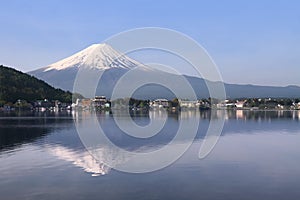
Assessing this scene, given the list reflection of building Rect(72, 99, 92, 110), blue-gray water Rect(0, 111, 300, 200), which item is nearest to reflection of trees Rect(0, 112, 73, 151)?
blue-gray water Rect(0, 111, 300, 200)

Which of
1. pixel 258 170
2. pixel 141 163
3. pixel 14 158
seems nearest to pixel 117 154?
pixel 141 163

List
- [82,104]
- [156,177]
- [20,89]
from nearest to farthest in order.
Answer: [156,177]
[20,89]
[82,104]

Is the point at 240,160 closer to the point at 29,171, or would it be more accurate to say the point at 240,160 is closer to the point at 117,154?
the point at 117,154

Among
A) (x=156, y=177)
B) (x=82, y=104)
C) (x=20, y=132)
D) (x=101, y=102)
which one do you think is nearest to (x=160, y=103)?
(x=101, y=102)

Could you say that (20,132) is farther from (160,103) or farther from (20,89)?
(160,103)

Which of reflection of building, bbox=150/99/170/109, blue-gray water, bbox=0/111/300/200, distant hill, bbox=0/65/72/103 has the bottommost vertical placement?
blue-gray water, bbox=0/111/300/200

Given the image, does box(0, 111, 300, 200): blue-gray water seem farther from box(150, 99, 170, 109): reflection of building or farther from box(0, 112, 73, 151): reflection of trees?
box(150, 99, 170, 109): reflection of building

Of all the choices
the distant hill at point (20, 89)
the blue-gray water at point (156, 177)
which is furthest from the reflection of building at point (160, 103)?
the blue-gray water at point (156, 177)

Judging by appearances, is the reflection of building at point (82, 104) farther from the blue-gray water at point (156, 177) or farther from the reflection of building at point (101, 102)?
the blue-gray water at point (156, 177)
